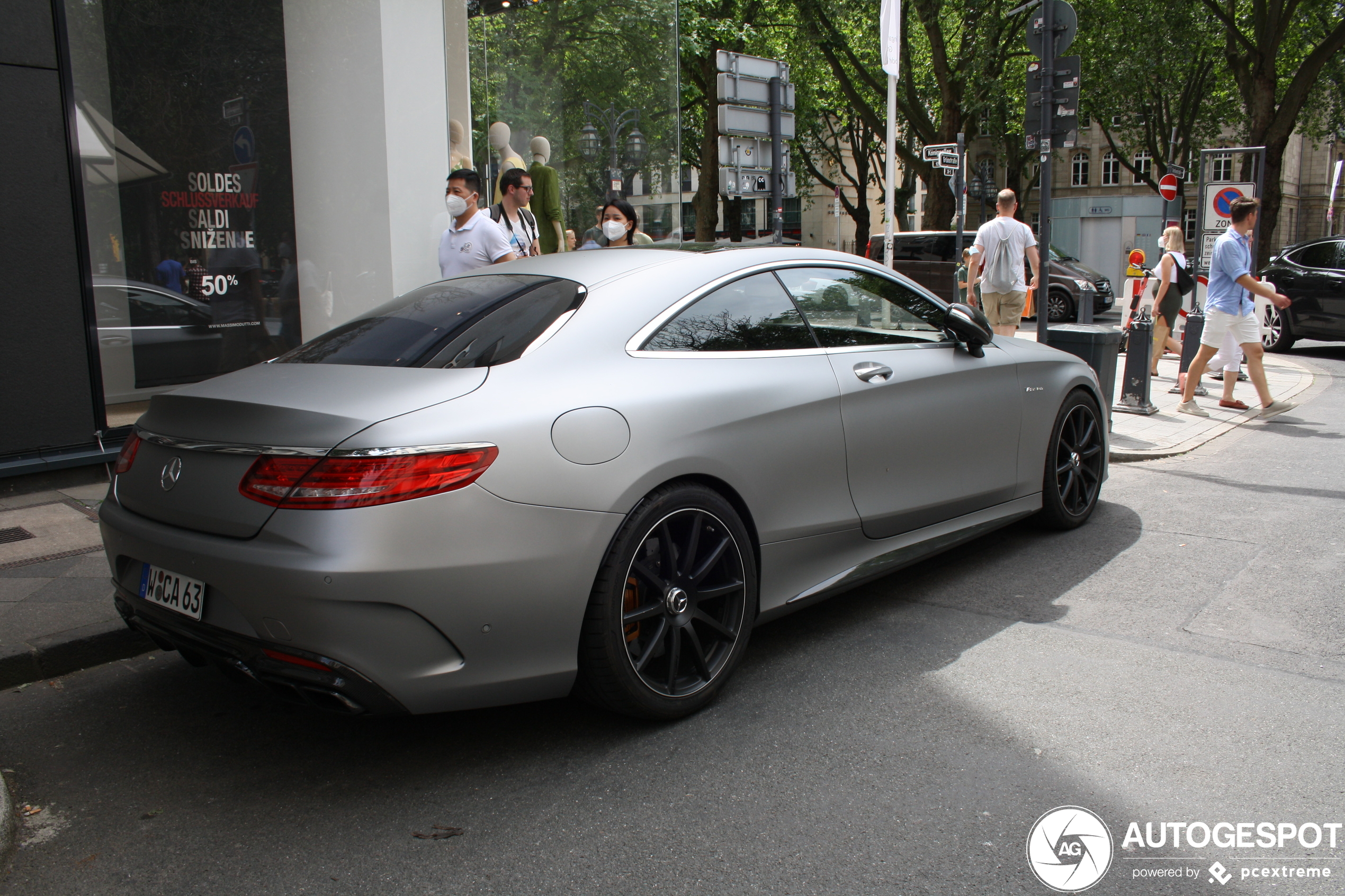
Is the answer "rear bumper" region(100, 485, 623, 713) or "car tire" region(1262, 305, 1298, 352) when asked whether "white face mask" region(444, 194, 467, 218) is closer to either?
"rear bumper" region(100, 485, 623, 713)

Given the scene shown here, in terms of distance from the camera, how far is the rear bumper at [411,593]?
269 centimetres

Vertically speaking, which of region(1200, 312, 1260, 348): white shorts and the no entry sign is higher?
the no entry sign

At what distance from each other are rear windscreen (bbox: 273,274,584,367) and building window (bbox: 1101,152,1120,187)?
6023 cm

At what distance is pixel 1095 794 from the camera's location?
114 inches

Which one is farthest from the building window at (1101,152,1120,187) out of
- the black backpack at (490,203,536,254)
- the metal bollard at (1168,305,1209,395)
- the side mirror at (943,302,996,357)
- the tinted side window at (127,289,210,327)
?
the side mirror at (943,302,996,357)

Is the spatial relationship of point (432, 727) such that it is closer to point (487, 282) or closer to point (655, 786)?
point (655, 786)

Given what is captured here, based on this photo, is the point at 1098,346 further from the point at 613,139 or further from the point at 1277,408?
the point at 613,139

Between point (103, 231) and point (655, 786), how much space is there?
19.6 feet

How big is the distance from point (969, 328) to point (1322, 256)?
12.8 m

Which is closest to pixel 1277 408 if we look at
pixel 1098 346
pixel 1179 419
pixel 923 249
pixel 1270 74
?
pixel 1179 419

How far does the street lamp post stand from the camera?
10.5 metres

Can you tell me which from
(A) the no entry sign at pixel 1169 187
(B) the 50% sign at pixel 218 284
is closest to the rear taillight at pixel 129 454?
(B) the 50% sign at pixel 218 284

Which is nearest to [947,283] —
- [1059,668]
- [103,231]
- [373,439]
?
[103,231]

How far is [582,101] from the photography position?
34.2 ft
